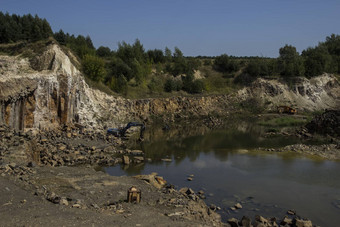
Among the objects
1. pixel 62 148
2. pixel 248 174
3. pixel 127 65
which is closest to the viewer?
pixel 248 174

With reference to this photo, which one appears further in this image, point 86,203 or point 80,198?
point 80,198

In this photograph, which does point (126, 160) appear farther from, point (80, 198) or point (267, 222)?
point (267, 222)

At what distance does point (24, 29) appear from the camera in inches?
1800

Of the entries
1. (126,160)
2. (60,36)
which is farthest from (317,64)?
(126,160)

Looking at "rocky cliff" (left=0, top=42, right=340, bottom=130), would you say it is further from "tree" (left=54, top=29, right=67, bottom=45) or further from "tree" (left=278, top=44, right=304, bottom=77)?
"tree" (left=278, top=44, right=304, bottom=77)

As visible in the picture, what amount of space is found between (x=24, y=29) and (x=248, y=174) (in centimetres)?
3783

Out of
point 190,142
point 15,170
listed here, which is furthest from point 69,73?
point 15,170

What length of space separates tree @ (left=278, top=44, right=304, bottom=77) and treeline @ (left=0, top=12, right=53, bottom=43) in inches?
1752

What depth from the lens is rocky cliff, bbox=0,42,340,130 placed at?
1166 inches

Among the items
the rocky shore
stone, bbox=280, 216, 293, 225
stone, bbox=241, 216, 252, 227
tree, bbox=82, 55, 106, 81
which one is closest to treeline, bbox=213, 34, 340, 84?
tree, bbox=82, 55, 106, 81

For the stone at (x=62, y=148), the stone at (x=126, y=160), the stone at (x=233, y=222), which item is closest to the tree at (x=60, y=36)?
the stone at (x=62, y=148)

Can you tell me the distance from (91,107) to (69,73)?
472 centimetres

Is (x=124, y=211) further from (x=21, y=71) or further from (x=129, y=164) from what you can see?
(x=21, y=71)

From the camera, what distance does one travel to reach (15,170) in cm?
1700
